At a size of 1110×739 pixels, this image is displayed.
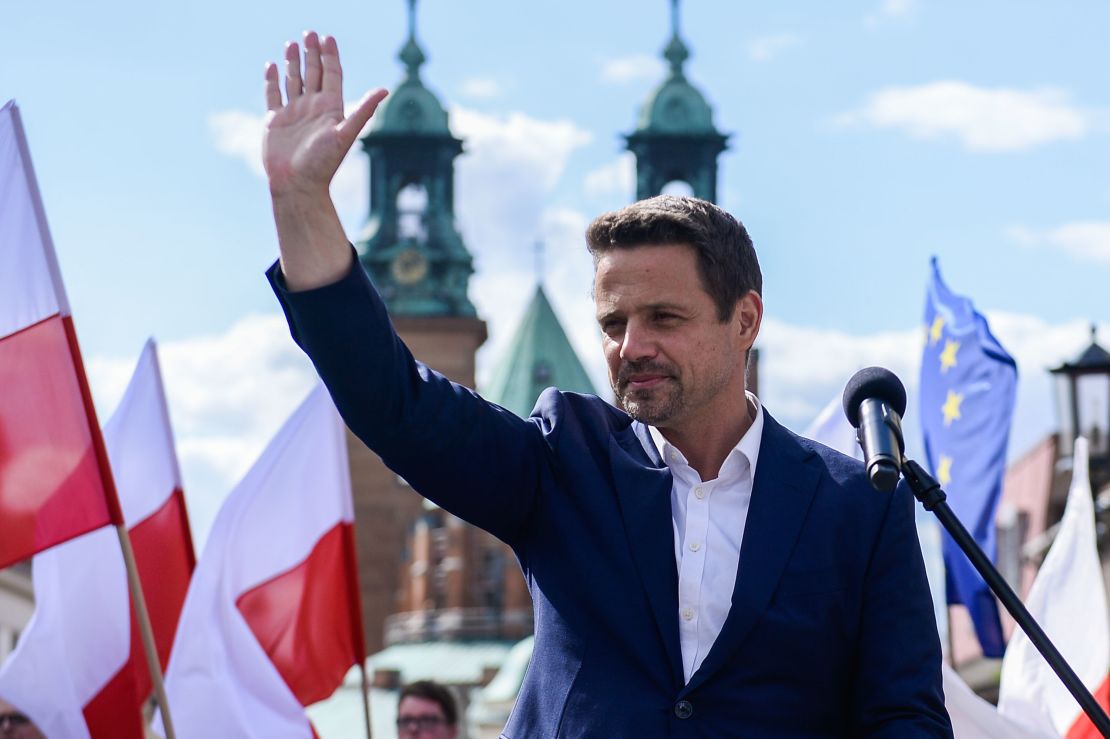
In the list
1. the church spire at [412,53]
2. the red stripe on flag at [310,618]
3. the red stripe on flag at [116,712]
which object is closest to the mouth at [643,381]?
the red stripe on flag at [116,712]

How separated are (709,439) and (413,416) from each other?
22.9 inches

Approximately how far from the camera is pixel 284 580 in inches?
418

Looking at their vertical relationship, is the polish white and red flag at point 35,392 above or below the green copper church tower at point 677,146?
below

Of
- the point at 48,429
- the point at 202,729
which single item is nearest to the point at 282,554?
the point at 202,729

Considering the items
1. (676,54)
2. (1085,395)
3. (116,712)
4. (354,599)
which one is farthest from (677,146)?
(116,712)

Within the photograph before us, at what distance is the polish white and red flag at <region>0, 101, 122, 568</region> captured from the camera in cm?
796

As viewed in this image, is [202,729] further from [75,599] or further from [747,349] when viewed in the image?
[747,349]

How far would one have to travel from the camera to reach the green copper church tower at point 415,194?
8569 cm

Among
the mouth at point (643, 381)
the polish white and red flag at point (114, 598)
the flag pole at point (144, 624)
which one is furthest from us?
the polish white and red flag at point (114, 598)

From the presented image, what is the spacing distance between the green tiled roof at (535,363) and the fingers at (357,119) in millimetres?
87079

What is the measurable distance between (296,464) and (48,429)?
2926mm

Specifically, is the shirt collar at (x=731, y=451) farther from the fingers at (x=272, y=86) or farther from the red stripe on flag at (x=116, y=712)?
the red stripe on flag at (x=116, y=712)

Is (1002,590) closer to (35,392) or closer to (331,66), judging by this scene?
(331,66)

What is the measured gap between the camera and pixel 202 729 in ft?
30.8
